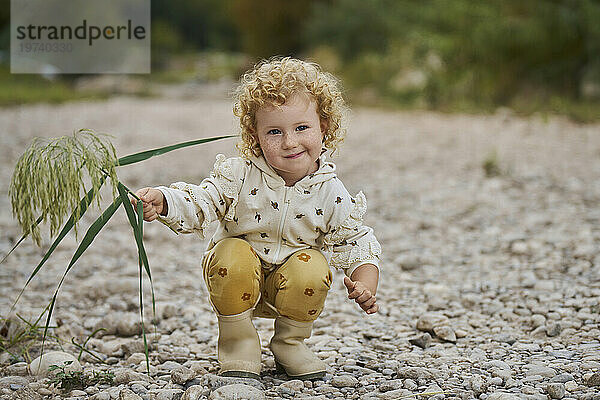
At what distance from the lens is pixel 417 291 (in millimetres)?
3037

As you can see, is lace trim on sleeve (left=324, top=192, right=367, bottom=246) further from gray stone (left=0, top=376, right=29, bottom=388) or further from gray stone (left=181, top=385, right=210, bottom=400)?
gray stone (left=0, top=376, right=29, bottom=388)

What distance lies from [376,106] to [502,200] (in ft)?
17.4

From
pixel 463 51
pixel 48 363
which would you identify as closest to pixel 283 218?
pixel 48 363

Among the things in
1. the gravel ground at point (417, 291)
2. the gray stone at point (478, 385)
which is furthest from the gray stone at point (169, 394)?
the gray stone at point (478, 385)

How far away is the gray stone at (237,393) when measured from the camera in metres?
1.76

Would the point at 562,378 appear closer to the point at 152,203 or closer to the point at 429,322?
the point at 429,322

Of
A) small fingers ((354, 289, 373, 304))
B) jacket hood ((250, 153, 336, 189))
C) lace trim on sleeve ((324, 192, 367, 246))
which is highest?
jacket hood ((250, 153, 336, 189))

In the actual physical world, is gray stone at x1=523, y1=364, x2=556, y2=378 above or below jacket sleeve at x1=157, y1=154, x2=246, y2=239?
below

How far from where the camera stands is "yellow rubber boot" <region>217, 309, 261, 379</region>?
1.96 metres

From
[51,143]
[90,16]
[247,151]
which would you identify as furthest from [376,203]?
[90,16]

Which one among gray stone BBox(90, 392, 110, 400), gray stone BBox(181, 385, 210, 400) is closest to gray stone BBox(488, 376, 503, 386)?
gray stone BBox(181, 385, 210, 400)

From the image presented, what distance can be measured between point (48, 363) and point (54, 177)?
1.90 feet

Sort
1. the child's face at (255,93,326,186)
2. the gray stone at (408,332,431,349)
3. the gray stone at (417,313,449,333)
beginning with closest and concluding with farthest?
the child's face at (255,93,326,186)
the gray stone at (408,332,431,349)
the gray stone at (417,313,449,333)

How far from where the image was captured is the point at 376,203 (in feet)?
15.4
